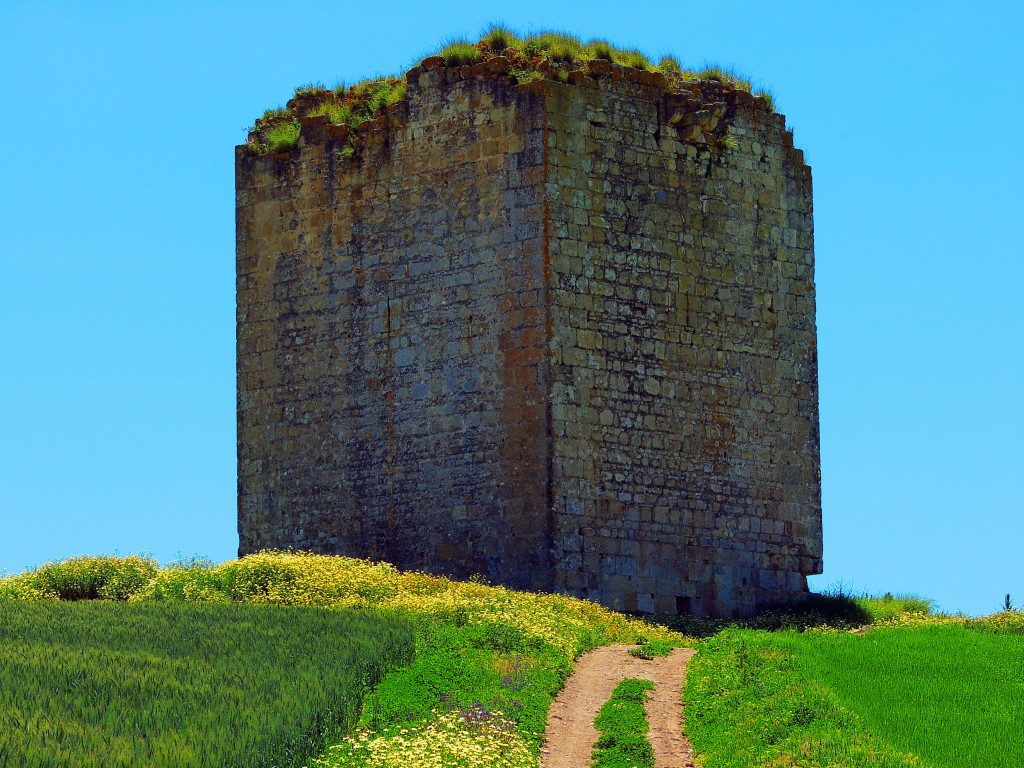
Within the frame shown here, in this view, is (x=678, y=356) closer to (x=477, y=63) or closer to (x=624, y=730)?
(x=477, y=63)

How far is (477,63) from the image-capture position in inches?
1058

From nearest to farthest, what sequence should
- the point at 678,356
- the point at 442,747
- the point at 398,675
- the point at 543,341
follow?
1. the point at 442,747
2. the point at 398,675
3. the point at 543,341
4. the point at 678,356

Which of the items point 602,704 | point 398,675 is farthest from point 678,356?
point 398,675

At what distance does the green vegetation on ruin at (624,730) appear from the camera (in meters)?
17.1

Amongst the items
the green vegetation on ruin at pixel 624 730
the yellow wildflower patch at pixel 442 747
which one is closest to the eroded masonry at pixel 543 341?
the green vegetation on ruin at pixel 624 730

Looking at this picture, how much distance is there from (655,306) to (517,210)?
2.20m

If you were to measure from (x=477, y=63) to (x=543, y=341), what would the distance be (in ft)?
12.9

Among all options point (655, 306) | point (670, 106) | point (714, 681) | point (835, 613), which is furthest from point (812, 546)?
point (714, 681)

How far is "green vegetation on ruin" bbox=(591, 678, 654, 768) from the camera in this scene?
1711 centimetres

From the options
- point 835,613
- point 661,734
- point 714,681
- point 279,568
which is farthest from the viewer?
point 835,613

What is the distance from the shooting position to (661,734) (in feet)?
59.5

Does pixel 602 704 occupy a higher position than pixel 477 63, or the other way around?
pixel 477 63

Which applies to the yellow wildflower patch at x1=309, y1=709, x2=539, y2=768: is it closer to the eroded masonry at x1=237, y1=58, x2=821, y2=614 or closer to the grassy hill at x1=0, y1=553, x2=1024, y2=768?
the grassy hill at x1=0, y1=553, x2=1024, y2=768

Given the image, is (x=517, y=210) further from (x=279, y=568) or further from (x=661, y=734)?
(x=661, y=734)
